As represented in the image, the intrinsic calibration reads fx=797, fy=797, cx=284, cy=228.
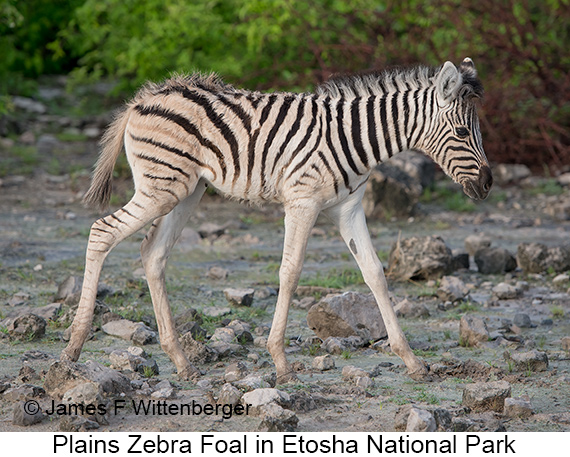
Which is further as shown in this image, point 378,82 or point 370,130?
point 378,82

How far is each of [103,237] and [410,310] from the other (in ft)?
9.91

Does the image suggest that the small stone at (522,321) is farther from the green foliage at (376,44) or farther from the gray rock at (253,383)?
the green foliage at (376,44)

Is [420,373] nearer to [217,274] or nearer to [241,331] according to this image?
[241,331]

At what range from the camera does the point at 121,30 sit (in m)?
15.4

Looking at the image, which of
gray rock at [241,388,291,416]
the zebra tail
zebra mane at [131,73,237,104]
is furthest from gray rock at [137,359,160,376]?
zebra mane at [131,73,237,104]

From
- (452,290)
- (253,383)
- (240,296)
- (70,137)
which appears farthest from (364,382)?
(70,137)

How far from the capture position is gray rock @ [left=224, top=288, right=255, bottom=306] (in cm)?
733

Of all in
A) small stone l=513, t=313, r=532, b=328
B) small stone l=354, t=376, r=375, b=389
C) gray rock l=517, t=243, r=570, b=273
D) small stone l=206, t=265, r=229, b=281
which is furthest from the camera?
gray rock l=517, t=243, r=570, b=273

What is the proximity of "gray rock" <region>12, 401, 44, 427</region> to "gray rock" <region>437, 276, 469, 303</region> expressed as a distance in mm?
4287

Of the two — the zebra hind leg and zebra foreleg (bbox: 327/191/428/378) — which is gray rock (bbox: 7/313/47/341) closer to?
the zebra hind leg

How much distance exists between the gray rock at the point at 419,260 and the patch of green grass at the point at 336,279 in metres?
0.42

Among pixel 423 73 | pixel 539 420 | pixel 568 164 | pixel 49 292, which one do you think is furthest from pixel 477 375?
pixel 568 164

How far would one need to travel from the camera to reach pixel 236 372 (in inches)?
214

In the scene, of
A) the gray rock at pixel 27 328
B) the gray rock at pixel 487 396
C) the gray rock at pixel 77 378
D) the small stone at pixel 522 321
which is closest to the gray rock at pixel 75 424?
the gray rock at pixel 77 378
